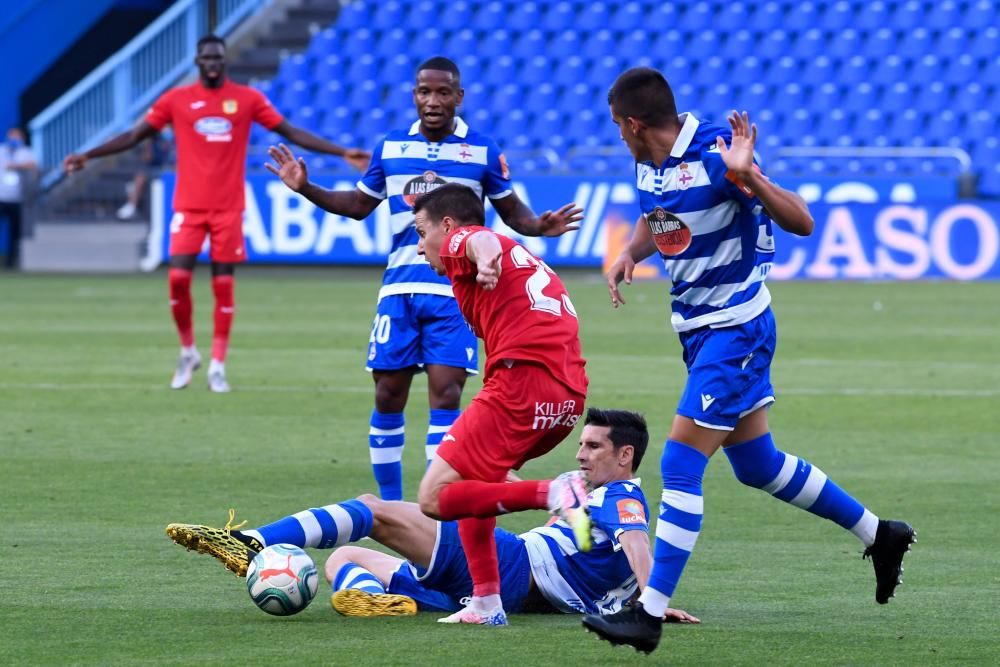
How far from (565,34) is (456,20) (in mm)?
2027

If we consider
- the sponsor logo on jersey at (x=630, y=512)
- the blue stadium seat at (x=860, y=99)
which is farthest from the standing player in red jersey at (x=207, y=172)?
the blue stadium seat at (x=860, y=99)

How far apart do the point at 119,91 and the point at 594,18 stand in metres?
8.22

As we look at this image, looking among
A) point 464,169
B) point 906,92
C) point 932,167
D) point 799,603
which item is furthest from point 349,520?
point 906,92

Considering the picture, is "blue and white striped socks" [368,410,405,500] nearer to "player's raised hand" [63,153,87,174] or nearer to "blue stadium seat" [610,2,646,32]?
"player's raised hand" [63,153,87,174]

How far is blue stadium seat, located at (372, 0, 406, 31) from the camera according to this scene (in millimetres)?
30641

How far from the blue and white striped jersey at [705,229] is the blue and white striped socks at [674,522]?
45cm

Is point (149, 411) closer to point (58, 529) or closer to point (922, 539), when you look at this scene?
point (58, 529)

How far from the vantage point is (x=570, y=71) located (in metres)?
29.3

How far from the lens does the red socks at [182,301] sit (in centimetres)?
1244

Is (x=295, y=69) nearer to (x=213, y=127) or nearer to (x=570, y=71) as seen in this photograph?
(x=570, y=71)

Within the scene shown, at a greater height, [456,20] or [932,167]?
[456,20]

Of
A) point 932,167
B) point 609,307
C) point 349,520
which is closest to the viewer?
point 349,520

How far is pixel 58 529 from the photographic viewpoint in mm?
7035

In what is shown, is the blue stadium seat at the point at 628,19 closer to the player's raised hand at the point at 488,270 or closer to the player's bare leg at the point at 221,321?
the player's bare leg at the point at 221,321
